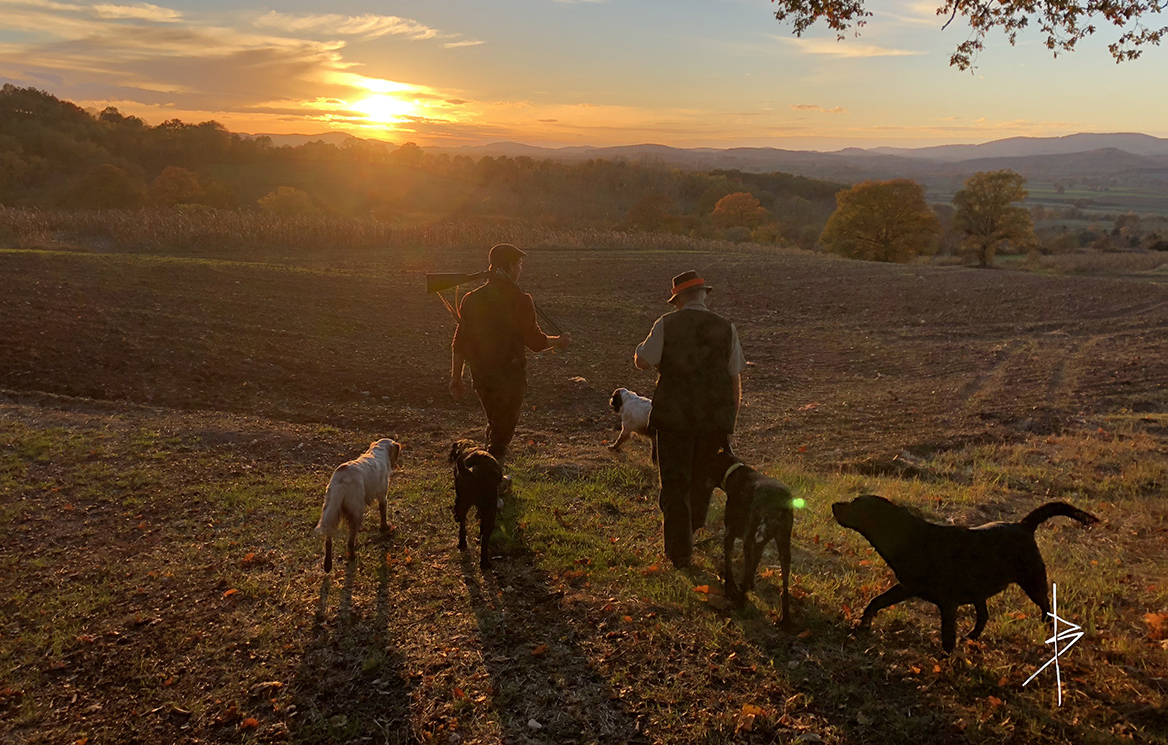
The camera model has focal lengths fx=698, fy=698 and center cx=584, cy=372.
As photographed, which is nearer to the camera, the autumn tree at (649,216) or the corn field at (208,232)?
the corn field at (208,232)

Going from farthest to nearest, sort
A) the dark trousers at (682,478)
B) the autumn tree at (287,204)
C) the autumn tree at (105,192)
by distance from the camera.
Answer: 1. the autumn tree at (105,192)
2. the autumn tree at (287,204)
3. the dark trousers at (682,478)

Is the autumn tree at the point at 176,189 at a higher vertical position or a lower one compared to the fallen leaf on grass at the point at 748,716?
higher

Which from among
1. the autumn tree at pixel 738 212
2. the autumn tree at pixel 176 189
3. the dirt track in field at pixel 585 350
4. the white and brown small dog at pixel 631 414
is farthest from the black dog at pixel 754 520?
the autumn tree at pixel 738 212

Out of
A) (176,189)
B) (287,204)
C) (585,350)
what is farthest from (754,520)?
(176,189)

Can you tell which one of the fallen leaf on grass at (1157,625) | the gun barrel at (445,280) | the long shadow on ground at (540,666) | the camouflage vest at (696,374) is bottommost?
the long shadow on ground at (540,666)

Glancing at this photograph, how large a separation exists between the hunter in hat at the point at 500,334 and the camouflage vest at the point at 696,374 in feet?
3.83

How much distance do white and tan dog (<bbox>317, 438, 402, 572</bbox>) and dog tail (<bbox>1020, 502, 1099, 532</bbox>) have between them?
4277 millimetres

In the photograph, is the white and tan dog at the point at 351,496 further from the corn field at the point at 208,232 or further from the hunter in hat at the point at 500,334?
the corn field at the point at 208,232

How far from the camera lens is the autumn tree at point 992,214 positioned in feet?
156

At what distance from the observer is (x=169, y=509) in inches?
253

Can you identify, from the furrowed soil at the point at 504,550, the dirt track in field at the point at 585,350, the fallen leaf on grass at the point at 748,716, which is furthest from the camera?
the dirt track in field at the point at 585,350

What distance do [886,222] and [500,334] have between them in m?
52.0

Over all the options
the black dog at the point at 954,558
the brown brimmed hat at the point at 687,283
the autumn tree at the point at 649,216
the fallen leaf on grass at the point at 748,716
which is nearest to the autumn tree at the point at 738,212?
the autumn tree at the point at 649,216

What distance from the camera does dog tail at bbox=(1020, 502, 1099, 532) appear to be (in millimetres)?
3426
